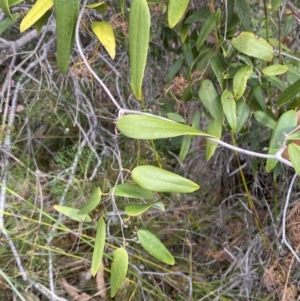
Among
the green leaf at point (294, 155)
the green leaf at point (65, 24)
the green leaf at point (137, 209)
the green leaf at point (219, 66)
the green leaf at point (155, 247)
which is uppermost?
the green leaf at point (65, 24)

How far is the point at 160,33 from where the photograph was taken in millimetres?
1125

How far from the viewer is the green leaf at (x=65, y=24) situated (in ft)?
1.90

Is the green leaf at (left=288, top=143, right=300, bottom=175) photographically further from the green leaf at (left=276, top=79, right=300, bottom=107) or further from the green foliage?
the green leaf at (left=276, top=79, right=300, bottom=107)

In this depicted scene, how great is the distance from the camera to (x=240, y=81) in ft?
2.78

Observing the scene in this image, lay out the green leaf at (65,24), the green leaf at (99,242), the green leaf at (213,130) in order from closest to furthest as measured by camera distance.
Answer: the green leaf at (65,24) → the green leaf at (99,242) → the green leaf at (213,130)

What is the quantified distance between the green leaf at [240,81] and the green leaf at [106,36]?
0.21 meters

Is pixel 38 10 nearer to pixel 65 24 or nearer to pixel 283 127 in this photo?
pixel 65 24

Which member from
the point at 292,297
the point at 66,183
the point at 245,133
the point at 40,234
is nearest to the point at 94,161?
the point at 66,183

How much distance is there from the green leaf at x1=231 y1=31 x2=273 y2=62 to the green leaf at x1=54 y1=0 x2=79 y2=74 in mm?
359

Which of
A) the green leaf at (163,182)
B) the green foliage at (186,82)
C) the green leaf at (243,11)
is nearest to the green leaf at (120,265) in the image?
the green foliage at (186,82)

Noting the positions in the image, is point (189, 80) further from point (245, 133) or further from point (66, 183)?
point (66, 183)

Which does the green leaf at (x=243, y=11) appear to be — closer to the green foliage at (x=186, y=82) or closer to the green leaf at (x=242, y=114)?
the green foliage at (x=186, y=82)

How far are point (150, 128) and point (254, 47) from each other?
0.34 meters

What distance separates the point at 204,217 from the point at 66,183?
40 centimetres
